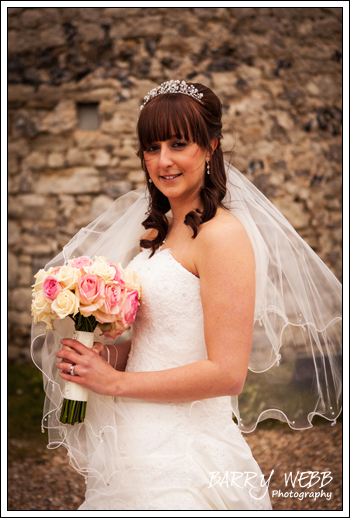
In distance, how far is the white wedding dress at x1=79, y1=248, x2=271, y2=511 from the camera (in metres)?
1.83

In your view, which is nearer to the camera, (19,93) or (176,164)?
(176,164)

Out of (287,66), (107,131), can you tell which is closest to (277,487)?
(107,131)

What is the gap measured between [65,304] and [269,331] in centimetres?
102

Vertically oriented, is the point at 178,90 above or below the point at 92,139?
above

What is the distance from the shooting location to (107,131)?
573 centimetres

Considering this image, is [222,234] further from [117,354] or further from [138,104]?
[138,104]

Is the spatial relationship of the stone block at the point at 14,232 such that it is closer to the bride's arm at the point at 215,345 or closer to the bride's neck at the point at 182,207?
the bride's neck at the point at 182,207

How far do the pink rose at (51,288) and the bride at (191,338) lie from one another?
0.74 feet

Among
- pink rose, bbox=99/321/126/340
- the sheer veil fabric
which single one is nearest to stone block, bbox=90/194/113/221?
Answer: the sheer veil fabric

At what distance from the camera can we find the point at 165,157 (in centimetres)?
203

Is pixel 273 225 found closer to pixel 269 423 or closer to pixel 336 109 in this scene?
pixel 269 423

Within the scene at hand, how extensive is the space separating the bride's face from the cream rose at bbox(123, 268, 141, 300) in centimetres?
41

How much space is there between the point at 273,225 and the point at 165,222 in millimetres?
570

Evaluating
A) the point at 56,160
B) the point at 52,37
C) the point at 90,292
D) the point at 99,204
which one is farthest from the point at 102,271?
the point at 52,37
